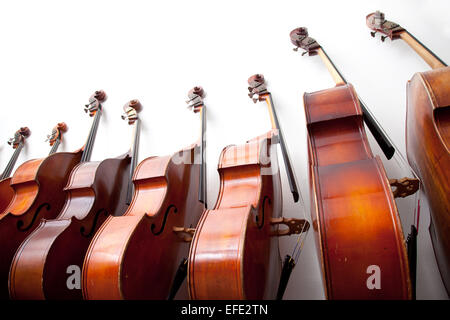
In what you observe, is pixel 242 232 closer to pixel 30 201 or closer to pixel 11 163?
pixel 30 201

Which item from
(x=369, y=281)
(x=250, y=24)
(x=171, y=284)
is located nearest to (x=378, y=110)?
(x=369, y=281)

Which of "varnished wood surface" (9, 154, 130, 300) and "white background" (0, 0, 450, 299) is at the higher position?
"white background" (0, 0, 450, 299)

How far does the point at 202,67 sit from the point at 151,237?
183 cm

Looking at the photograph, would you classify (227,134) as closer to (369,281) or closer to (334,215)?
(334,215)

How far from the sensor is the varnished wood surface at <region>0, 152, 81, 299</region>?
1587 mm

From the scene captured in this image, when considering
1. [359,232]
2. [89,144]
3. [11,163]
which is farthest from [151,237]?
[11,163]

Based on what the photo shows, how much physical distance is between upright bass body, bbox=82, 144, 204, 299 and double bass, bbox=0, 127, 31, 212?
1.40m

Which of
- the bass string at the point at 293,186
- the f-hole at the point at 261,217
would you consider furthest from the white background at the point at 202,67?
the f-hole at the point at 261,217

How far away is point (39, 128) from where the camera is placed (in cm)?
332

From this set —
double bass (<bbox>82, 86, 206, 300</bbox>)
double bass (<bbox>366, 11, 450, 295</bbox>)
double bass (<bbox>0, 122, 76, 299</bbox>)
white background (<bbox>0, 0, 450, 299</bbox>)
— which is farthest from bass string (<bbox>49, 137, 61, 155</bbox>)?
double bass (<bbox>366, 11, 450, 295</bbox>)

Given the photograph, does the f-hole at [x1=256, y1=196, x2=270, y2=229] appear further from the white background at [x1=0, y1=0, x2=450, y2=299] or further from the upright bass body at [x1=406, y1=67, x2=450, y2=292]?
the upright bass body at [x1=406, y1=67, x2=450, y2=292]

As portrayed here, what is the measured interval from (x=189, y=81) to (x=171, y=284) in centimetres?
186

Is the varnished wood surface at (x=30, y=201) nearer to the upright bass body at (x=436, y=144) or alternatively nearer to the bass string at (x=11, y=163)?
the bass string at (x=11, y=163)

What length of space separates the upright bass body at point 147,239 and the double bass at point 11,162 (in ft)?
4.61
